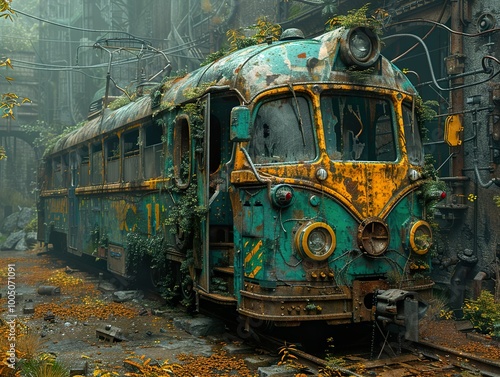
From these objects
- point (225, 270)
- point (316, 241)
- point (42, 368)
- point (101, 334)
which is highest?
point (316, 241)

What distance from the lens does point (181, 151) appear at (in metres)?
8.05

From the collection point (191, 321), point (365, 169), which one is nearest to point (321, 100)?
point (365, 169)

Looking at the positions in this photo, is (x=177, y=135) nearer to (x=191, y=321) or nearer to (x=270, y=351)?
(x=191, y=321)

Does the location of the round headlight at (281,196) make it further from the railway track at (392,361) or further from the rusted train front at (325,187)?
the railway track at (392,361)

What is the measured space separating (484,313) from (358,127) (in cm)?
326

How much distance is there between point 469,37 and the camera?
9953mm

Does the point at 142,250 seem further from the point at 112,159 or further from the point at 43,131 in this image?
the point at 43,131

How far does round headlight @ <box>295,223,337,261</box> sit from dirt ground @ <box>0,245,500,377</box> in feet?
4.25

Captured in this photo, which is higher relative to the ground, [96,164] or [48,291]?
[96,164]

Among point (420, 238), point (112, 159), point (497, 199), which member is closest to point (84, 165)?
point (112, 159)

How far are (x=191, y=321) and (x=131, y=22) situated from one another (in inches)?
860

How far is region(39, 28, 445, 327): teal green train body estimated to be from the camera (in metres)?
6.21

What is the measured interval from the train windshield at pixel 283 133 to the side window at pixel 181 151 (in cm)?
148

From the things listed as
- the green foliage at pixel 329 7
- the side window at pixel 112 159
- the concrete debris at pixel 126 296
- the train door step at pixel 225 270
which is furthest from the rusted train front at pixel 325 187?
the green foliage at pixel 329 7
